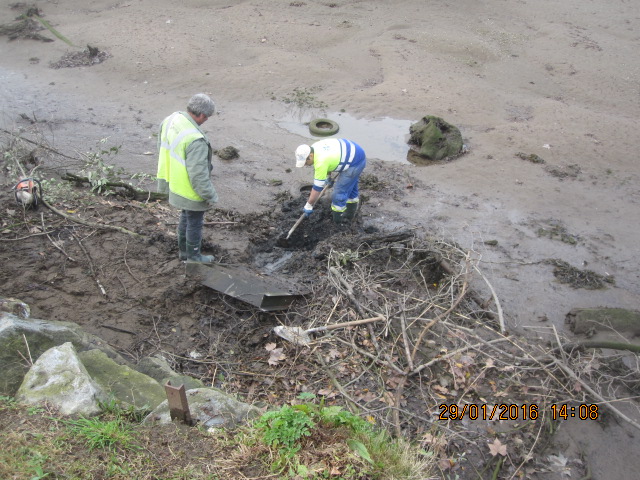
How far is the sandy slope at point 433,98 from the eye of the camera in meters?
6.87

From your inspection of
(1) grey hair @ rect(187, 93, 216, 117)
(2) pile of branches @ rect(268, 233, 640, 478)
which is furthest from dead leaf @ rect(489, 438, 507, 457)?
(1) grey hair @ rect(187, 93, 216, 117)

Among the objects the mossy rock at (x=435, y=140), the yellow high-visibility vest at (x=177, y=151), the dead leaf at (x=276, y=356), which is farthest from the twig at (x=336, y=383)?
the mossy rock at (x=435, y=140)

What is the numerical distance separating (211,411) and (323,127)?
748cm

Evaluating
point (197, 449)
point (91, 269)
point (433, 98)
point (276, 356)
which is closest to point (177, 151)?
point (91, 269)

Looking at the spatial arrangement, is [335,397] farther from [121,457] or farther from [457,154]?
[457,154]

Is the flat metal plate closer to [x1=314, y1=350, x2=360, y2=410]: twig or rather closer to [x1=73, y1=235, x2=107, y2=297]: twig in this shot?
[x1=314, y1=350, x2=360, y2=410]: twig

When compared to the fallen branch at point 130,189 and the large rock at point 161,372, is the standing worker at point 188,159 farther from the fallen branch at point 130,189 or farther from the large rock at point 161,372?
the fallen branch at point 130,189

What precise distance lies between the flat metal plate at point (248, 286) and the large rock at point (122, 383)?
4.97 feet

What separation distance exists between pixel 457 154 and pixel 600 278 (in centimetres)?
368

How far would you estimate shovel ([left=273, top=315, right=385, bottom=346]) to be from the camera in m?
4.39

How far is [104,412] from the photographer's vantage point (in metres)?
2.80

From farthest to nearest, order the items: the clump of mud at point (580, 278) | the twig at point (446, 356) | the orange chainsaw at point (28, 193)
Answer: the clump of mud at point (580, 278)
the orange chainsaw at point (28, 193)
the twig at point (446, 356)

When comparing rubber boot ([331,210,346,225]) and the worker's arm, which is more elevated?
the worker's arm

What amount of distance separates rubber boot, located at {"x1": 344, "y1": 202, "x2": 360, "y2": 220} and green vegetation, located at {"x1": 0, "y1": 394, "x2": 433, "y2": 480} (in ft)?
14.5
